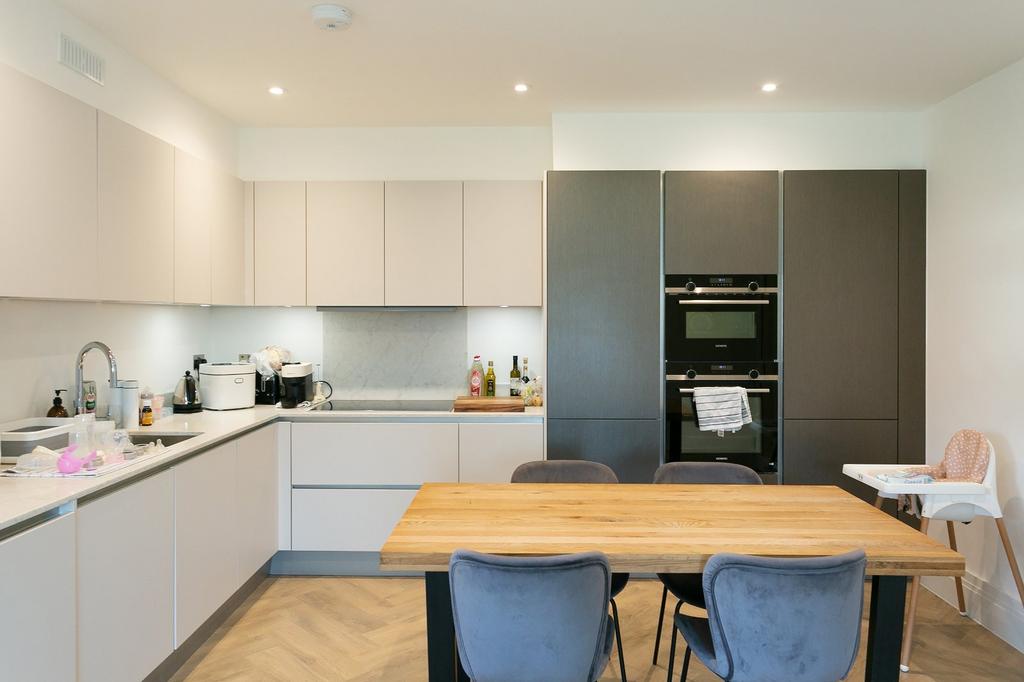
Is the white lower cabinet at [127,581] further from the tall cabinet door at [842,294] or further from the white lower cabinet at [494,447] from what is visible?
the tall cabinet door at [842,294]

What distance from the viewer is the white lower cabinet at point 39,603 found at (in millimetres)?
1755

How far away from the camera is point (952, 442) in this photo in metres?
3.29

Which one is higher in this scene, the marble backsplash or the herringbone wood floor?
the marble backsplash

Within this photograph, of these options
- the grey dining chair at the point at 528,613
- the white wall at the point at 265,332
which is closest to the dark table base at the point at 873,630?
the grey dining chair at the point at 528,613

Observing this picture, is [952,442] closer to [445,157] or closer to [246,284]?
[445,157]

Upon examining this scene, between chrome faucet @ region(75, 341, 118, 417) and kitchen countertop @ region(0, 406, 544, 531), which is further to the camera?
chrome faucet @ region(75, 341, 118, 417)

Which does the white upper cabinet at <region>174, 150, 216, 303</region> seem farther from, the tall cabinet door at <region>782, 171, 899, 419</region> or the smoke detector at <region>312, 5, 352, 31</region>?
the tall cabinet door at <region>782, 171, 899, 419</region>

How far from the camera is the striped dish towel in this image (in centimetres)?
377

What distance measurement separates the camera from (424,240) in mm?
4074

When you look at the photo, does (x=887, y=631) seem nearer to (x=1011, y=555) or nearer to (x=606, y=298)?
(x=1011, y=555)

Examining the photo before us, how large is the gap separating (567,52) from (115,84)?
6.56ft

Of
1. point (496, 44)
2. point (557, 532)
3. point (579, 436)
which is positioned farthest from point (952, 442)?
point (496, 44)

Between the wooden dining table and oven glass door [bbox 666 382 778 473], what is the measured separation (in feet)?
4.37

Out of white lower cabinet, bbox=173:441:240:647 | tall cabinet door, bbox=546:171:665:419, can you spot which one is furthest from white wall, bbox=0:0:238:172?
tall cabinet door, bbox=546:171:665:419
